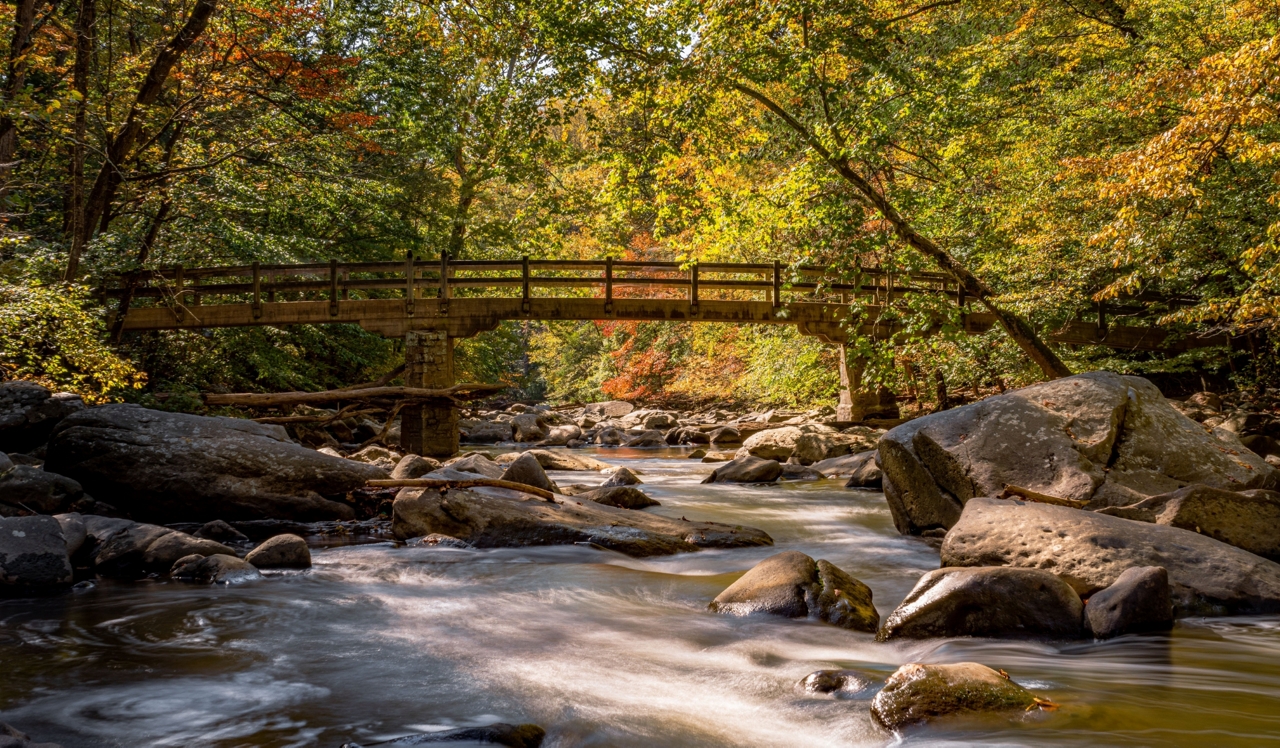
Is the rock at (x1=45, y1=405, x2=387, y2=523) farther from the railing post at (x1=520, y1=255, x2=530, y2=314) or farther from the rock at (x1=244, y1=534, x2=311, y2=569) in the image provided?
the railing post at (x1=520, y1=255, x2=530, y2=314)

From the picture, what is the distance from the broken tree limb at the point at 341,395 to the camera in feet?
32.0

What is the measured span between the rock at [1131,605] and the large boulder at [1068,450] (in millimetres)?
1734

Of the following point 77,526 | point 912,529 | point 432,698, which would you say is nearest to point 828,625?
point 432,698

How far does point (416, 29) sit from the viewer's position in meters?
7.24

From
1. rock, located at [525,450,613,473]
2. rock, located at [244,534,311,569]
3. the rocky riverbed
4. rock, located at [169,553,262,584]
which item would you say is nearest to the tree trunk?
the rocky riverbed

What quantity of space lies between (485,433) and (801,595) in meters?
17.0

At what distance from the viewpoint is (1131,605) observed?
3.94 metres

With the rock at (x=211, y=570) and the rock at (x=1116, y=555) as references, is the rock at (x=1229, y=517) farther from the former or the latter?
the rock at (x=211, y=570)

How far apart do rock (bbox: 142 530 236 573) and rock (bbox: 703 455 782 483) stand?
275 inches

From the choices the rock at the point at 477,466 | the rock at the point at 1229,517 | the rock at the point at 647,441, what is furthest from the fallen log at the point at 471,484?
the rock at the point at 647,441

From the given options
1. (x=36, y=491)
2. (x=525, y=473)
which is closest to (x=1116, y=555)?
(x=525, y=473)

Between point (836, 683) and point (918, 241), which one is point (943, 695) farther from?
point (918, 241)

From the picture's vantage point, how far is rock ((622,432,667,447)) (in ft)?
64.7

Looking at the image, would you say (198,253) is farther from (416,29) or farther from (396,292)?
(416,29)
